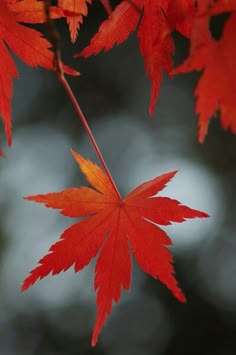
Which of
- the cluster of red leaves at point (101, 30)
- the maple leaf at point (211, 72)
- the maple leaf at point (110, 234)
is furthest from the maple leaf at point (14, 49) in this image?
the maple leaf at point (211, 72)

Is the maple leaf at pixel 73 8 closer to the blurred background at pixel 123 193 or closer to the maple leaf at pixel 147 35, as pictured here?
the maple leaf at pixel 147 35

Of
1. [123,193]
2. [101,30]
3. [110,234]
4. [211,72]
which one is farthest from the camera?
[123,193]

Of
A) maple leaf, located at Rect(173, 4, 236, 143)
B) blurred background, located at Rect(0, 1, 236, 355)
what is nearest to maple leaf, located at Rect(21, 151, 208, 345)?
maple leaf, located at Rect(173, 4, 236, 143)

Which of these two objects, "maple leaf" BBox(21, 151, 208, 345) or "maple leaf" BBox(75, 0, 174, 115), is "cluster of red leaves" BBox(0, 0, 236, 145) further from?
"maple leaf" BBox(21, 151, 208, 345)

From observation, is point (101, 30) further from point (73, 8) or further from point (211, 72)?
point (211, 72)

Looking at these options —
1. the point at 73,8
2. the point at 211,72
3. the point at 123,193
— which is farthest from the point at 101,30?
the point at 123,193

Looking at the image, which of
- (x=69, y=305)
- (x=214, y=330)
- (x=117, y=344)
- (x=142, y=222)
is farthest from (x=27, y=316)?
(x=142, y=222)

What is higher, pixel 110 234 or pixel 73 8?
pixel 73 8
